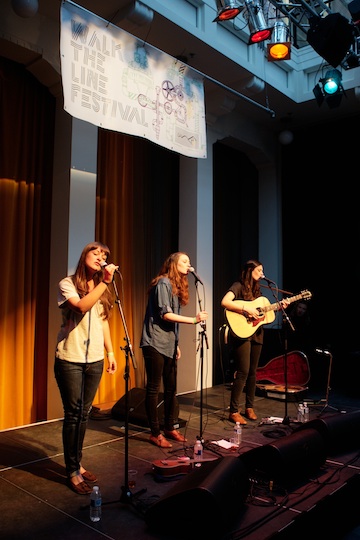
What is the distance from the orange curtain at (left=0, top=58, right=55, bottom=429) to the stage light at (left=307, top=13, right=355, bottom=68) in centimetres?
286

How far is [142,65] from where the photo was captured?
4047mm

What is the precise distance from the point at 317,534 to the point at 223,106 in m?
5.32

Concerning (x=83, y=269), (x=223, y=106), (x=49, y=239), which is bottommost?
(x=83, y=269)

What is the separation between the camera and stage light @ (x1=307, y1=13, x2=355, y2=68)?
4.54 meters

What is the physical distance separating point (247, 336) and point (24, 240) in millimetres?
2448

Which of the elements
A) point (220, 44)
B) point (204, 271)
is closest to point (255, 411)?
point (204, 271)

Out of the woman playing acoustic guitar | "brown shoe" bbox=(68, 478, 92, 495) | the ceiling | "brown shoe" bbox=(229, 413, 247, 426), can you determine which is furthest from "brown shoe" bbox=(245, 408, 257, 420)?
the ceiling

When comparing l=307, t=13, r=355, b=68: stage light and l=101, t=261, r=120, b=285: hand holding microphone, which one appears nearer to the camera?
l=101, t=261, r=120, b=285: hand holding microphone

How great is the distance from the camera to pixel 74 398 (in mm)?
2871

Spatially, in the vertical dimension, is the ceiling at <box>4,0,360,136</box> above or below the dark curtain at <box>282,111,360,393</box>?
above

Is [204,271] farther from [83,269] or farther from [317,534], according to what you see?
[317,534]

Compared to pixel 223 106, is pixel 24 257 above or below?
below

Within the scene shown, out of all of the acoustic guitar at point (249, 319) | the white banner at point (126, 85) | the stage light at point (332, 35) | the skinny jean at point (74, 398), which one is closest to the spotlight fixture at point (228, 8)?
the white banner at point (126, 85)

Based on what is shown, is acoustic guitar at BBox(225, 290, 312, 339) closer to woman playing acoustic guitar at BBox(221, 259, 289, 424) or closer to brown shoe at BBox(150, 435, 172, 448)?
woman playing acoustic guitar at BBox(221, 259, 289, 424)
